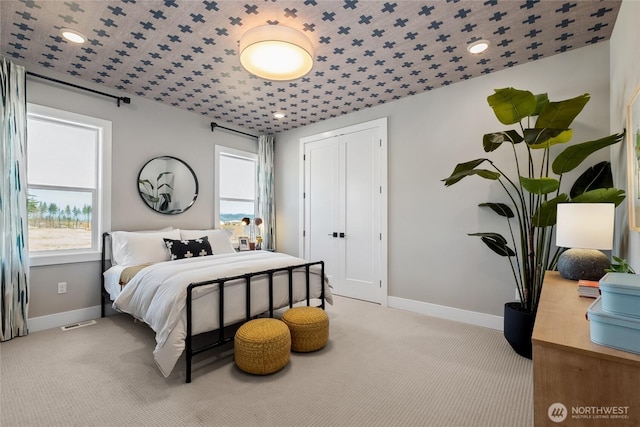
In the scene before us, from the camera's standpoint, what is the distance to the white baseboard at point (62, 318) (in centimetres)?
298

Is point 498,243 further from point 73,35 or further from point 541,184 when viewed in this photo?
point 73,35

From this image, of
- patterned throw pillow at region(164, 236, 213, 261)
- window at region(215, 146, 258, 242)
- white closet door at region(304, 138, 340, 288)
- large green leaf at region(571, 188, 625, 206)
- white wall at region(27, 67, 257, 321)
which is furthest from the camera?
window at region(215, 146, 258, 242)

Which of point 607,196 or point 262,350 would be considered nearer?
point 607,196

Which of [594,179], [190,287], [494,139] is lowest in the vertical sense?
[190,287]

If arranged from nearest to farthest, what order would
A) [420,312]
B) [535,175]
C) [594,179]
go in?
[594,179] → [535,175] → [420,312]

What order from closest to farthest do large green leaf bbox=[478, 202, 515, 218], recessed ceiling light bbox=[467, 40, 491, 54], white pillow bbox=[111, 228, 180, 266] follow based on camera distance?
recessed ceiling light bbox=[467, 40, 491, 54], large green leaf bbox=[478, 202, 515, 218], white pillow bbox=[111, 228, 180, 266]

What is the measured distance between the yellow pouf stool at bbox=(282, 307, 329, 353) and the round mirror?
2488mm

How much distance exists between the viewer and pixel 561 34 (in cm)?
249

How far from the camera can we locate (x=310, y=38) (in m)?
2.54

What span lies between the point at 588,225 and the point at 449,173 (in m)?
1.76

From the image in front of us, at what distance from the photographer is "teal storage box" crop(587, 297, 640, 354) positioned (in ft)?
2.82

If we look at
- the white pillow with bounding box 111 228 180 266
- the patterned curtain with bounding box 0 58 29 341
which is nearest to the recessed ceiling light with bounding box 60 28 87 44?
the patterned curtain with bounding box 0 58 29 341

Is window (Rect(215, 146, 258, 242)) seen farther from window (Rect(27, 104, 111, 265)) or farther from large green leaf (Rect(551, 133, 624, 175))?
large green leaf (Rect(551, 133, 624, 175))

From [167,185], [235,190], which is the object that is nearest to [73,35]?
[167,185]
